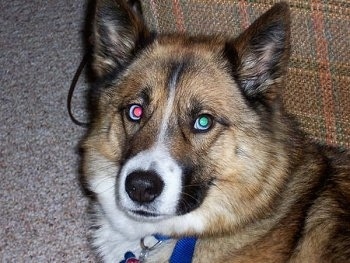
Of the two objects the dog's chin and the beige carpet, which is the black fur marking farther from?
the beige carpet

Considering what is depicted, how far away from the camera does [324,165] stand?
81.0 inches

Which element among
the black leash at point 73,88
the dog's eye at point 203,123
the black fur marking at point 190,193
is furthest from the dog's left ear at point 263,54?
the black leash at point 73,88

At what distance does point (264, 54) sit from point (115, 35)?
1.54 feet

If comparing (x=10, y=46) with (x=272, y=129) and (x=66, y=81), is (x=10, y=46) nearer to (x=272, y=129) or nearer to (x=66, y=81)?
(x=66, y=81)

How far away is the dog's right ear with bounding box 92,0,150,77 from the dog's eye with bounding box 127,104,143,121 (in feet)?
0.52

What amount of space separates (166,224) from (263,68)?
54cm

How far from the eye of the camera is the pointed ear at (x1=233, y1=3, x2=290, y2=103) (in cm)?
183

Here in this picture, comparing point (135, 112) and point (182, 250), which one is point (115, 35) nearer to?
point (135, 112)

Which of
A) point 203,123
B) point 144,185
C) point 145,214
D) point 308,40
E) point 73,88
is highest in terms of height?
point 308,40

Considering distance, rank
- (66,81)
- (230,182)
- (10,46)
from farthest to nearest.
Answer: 1. (10,46)
2. (66,81)
3. (230,182)

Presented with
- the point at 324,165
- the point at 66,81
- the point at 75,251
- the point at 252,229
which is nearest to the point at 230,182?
the point at 252,229

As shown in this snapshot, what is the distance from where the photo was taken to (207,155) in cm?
193

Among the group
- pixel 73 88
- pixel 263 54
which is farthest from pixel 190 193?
pixel 73 88

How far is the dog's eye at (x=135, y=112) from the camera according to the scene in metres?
1.97
